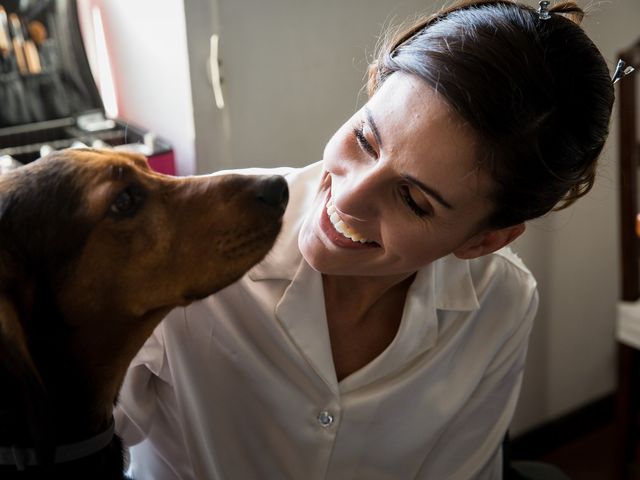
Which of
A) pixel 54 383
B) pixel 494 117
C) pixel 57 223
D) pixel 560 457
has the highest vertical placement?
pixel 494 117

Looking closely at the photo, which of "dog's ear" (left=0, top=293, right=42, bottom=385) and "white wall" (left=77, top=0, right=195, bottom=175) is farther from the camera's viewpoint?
"white wall" (left=77, top=0, right=195, bottom=175)

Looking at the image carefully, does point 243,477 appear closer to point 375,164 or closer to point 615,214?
point 375,164

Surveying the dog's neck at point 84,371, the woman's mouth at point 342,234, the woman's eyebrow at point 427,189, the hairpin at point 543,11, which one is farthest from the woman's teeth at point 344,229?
the hairpin at point 543,11

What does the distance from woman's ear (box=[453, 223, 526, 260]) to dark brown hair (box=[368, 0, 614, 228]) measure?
0.06 metres

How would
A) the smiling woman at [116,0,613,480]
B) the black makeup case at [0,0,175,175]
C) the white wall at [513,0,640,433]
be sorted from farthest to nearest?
the white wall at [513,0,640,433] → the black makeup case at [0,0,175,175] → the smiling woman at [116,0,613,480]

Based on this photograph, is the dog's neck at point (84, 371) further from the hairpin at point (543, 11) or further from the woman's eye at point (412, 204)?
the hairpin at point (543, 11)

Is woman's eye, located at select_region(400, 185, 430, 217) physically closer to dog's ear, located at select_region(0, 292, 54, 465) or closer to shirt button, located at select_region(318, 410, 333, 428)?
shirt button, located at select_region(318, 410, 333, 428)

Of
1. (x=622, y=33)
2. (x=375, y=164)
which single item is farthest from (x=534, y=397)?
(x=375, y=164)

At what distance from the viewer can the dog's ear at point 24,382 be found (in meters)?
0.84

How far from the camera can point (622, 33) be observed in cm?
196

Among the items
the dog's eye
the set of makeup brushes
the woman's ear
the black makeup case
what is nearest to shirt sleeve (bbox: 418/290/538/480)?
the woman's ear

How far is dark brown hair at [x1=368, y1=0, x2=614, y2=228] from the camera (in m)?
0.92

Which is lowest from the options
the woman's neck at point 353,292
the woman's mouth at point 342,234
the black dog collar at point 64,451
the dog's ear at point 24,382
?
the black dog collar at point 64,451

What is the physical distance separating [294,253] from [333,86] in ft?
2.04
